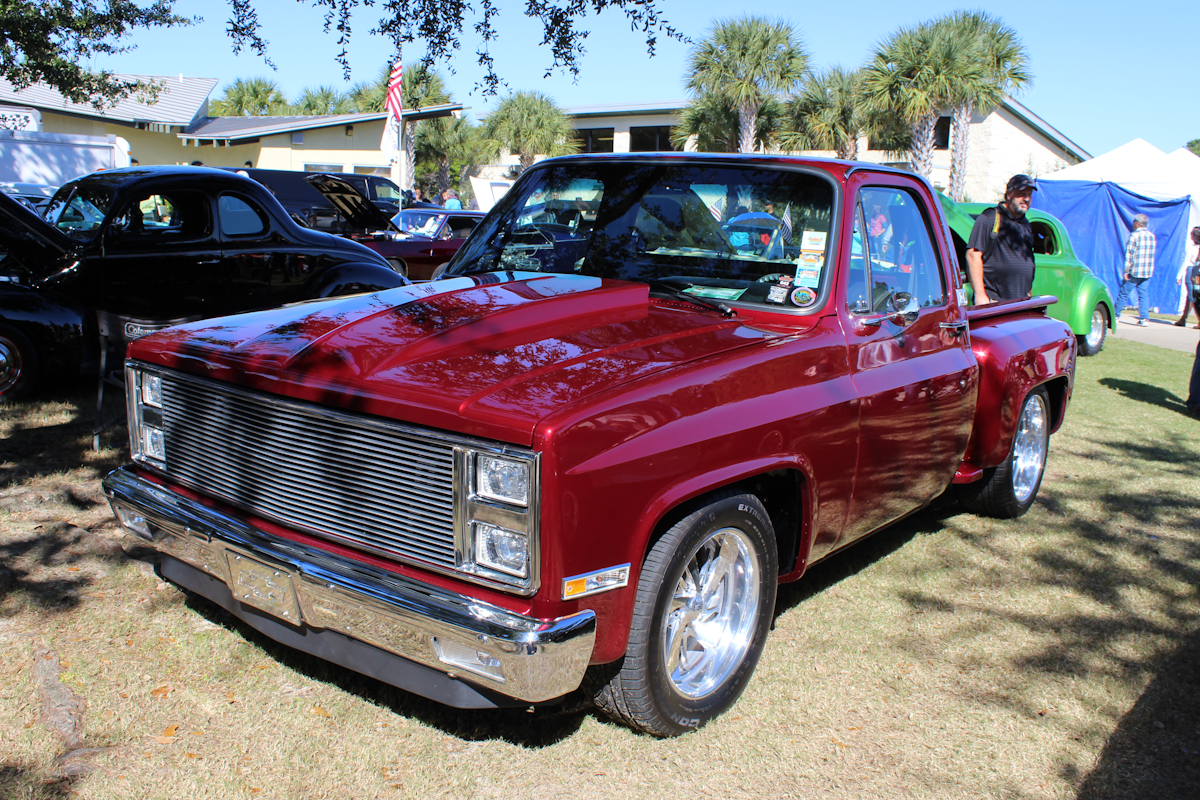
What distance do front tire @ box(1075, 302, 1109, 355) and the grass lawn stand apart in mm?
8440

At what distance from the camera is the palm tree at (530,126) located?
121 ft

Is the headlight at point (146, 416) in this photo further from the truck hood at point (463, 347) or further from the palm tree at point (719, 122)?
the palm tree at point (719, 122)

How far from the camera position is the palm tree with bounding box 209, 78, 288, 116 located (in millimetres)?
45750

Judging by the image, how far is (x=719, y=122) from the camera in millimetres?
31266

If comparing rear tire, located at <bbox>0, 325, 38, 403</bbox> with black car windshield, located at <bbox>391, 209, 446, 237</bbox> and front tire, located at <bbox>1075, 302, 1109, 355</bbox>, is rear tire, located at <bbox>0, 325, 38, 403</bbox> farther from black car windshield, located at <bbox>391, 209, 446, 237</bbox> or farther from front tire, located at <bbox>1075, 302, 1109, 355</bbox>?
front tire, located at <bbox>1075, 302, 1109, 355</bbox>

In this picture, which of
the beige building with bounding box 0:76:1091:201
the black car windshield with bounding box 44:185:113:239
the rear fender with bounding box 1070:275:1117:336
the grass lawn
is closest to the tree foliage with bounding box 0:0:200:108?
the black car windshield with bounding box 44:185:113:239

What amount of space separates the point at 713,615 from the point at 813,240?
1.49 meters

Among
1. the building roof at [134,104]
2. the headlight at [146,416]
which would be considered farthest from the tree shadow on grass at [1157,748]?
the building roof at [134,104]

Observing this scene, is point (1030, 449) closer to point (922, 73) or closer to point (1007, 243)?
point (1007, 243)

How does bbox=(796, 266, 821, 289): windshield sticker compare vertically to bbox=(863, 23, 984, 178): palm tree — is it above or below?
below

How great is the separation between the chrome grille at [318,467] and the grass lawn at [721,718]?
714 millimetres

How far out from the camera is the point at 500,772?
2844mm

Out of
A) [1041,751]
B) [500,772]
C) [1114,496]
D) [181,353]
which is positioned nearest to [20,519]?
[181,353]

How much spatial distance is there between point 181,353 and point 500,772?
5.70ft
